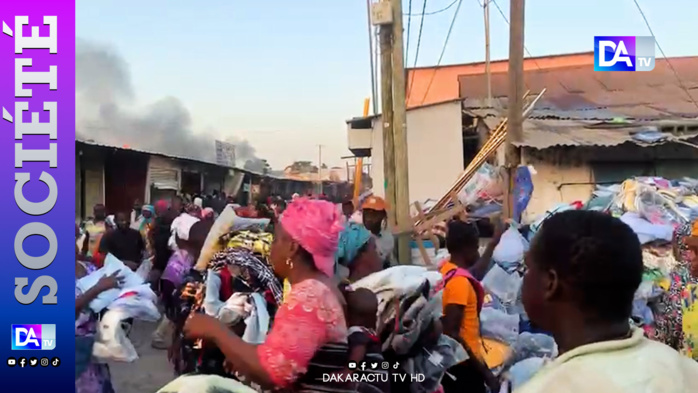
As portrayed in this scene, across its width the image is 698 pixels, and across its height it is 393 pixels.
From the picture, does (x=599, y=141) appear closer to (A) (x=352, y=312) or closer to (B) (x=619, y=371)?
(A) (x=352, y=312)

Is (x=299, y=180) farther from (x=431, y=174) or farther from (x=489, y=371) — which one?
(x=489, y=371)

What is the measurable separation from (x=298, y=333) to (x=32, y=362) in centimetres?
188

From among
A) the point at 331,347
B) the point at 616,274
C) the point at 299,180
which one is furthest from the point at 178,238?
Answer: the point at 299,180

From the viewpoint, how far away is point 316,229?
84.7 inches

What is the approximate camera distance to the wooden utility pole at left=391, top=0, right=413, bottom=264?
6.79m

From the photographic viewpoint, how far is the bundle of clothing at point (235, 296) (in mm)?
2486

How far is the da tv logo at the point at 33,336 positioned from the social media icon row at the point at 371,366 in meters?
1.45

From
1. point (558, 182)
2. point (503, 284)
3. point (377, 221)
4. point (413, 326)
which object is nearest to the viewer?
point (413, 326)

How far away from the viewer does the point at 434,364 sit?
3264 millimetres

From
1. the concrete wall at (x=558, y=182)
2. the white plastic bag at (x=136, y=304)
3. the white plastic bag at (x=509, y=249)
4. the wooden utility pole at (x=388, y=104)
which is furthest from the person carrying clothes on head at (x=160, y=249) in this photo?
the concrete wall at (x=558, y=182)

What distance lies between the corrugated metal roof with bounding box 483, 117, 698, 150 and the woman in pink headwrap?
818 cm

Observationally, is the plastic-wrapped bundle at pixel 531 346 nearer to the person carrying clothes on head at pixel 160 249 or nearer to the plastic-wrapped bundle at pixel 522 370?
the plastic-wrapped bundle at pixel 522 370

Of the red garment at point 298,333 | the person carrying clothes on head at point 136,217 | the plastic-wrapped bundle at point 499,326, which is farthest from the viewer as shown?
the person carrying clothes on head at point 136,217

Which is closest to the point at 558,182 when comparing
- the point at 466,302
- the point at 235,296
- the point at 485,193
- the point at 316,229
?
the point at 485,193
